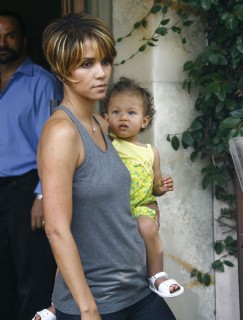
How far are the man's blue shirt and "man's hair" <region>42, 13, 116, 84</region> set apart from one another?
4.45 ft

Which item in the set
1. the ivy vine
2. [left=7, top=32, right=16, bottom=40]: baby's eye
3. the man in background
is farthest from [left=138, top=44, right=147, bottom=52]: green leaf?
[left=7, top=32, right=16, bottom=40]: baby's eye

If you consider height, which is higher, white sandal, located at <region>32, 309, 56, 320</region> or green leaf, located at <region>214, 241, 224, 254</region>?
white sandal, located at <region>32, 309, 56, 320</region>

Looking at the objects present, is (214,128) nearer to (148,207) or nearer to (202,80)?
(202,80)

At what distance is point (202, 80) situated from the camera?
3590 mm

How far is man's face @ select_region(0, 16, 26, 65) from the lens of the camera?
3600 millimetres

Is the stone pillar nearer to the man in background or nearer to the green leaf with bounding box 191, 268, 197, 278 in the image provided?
the green leaf with bounding box 191, 268, 197, 278

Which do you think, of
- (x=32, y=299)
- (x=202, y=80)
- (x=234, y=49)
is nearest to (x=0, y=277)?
(x=32, y=299)

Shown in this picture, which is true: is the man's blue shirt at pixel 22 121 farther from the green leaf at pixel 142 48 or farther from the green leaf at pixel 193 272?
the green leaf at pixel 193 272

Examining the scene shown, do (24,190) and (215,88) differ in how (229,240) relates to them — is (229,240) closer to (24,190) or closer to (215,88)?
(215,88)

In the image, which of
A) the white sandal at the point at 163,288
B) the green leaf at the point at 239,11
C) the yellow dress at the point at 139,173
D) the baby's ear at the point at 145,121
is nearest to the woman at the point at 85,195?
the white sandal at the point at 163,288

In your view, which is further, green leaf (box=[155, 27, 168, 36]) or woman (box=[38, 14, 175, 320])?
green leaf (box=[155, 27, 168, 36])

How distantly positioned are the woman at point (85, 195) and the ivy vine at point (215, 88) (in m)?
1.43

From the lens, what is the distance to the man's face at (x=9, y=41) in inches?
142

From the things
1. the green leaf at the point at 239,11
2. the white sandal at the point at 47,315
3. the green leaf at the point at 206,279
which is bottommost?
the green leaf at the point at 206,279
